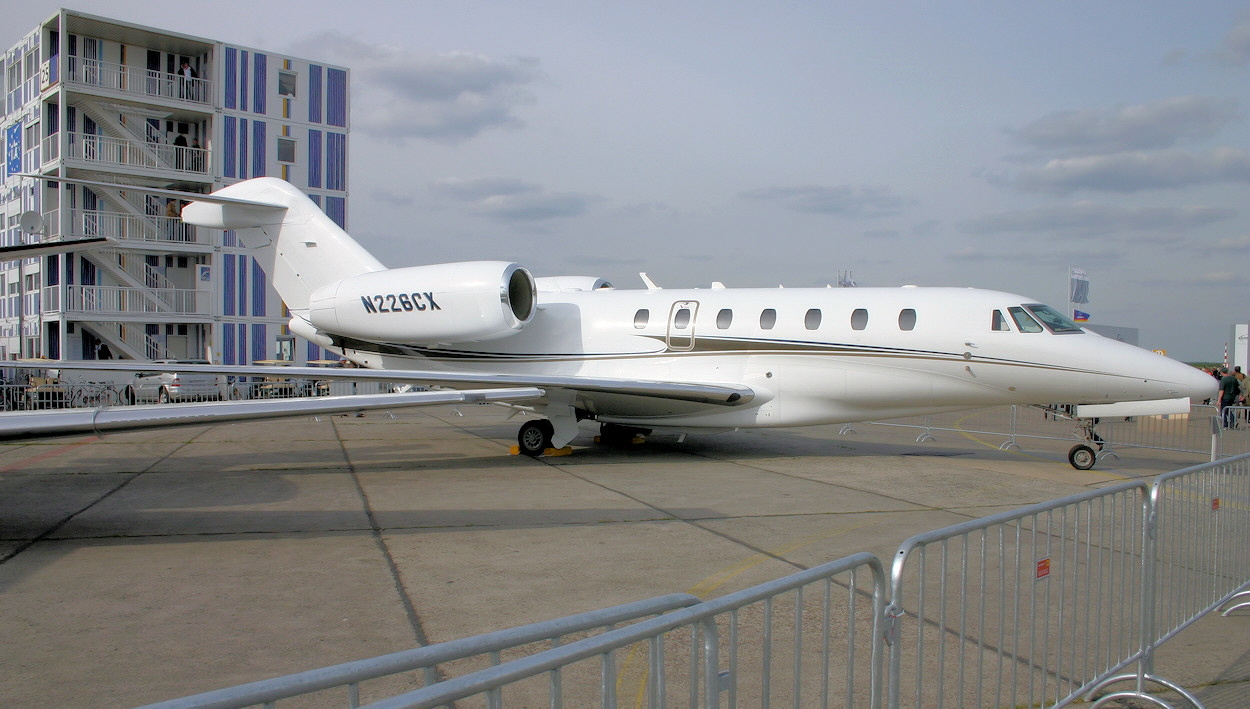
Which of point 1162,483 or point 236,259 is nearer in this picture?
point 1162,483

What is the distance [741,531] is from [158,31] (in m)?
32.5

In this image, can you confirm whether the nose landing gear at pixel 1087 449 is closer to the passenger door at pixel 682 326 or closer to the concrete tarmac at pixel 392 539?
the concrete tarmac at pixel 392 539

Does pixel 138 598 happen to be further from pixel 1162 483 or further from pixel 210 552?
pixel 1162 483

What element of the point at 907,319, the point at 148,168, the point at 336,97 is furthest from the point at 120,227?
the point at 907,319

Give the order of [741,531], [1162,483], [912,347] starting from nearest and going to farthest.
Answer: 1. [1162,483]
2. [741,531]
3. [912,347]

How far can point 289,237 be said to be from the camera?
15.3 meters

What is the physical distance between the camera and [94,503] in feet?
28.0

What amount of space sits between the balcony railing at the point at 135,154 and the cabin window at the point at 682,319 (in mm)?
26594

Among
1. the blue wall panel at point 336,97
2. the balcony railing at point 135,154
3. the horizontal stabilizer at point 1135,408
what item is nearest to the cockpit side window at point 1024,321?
the horizontal stabilizer at point 1135,408

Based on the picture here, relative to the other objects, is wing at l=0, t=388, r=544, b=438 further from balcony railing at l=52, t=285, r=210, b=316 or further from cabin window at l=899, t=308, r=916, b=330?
balcony railing at l=52, t=285, r=210, b=316

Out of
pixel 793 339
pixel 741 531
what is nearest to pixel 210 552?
Answer: pixel 741 531

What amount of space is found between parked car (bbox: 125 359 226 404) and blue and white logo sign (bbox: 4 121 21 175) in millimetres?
14480

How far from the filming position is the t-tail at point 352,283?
13.1m

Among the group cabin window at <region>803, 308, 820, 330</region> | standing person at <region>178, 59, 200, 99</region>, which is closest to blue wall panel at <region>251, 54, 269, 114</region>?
standing person at <region>178, 59, 200, 99</region>
